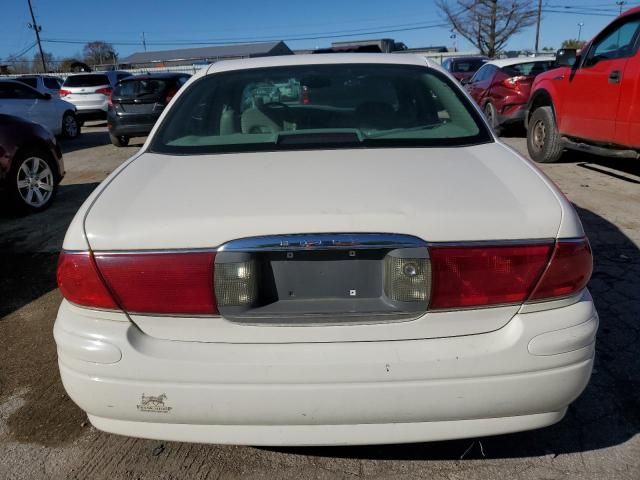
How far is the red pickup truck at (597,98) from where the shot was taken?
546cm

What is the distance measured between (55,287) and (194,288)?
9.25 ft

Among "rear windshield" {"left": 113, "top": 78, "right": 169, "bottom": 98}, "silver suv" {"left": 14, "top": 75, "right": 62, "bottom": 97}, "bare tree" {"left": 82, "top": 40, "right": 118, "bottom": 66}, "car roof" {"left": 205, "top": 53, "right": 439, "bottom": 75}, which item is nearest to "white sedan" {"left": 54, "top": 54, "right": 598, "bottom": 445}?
"car roof" {"left": 205, "top": 53, "right": 439, "bottom": 75}

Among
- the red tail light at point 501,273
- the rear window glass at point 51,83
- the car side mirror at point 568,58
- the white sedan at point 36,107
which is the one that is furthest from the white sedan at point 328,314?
the rear window glass at point 51,83

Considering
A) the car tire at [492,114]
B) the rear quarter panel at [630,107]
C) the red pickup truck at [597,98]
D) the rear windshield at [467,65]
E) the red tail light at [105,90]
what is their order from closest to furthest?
the rear quarter panel at [630,107] → the red pickup truck at [597,98] → the car tire at [492,114] → the red tail light at [105,90] → the rear windshield at [467,65]

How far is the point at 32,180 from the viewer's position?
6.05 m

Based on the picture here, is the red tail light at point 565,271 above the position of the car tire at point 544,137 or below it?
above

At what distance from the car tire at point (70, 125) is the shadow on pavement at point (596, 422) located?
43.3 ft

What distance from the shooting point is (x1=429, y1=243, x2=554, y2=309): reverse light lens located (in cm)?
166

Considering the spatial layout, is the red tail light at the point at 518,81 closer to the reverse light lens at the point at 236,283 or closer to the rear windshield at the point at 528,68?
the rear windshield at the point at 528,68

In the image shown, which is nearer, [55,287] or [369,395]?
[369,395]

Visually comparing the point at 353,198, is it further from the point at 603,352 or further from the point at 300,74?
the point at 603,352

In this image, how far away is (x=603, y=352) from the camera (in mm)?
2848

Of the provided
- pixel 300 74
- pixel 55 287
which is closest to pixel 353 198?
pixel 300 74

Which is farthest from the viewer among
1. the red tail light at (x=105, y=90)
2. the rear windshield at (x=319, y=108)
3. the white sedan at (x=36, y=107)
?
the red tail light at (x=105, y=90)
